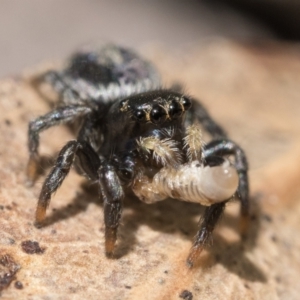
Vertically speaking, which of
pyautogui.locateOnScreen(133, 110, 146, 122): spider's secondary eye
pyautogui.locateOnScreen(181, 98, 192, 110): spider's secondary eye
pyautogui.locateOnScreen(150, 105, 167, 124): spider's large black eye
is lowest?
pyautogui.locateOnScreen(133, 110, 146, 122): spider's secondary eye

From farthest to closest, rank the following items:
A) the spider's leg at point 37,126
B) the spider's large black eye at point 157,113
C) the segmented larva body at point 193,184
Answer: the spider's leg at point 37,126 → the spider's large black eye at point 157,113 → the segmented larva body at point 193,184

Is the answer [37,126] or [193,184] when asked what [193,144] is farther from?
[37,126]

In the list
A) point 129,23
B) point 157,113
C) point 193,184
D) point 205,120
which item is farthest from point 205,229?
point 129,23

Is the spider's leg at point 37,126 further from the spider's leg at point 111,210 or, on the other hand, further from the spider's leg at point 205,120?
the spider's leg at point 205,120

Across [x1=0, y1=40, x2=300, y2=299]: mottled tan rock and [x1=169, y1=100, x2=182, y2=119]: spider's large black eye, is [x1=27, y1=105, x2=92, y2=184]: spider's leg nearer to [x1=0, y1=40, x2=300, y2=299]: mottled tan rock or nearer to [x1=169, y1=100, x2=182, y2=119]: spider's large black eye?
[x1=0, y1=40, x2=300, y2=299]: mottled tan rock

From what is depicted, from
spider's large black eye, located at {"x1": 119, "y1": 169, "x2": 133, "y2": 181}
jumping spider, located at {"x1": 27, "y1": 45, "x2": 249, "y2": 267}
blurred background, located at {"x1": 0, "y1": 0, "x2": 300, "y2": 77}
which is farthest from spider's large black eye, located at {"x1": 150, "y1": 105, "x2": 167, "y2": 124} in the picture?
blurred background, located at {"x1": 0, "y1": 0, "x2": 300, "y2": 77}

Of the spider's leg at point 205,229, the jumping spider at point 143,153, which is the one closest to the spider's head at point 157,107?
the jumping spider at point 143,153

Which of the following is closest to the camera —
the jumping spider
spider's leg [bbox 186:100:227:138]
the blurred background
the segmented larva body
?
the segmented larva body

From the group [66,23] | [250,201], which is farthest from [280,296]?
[66,23]
